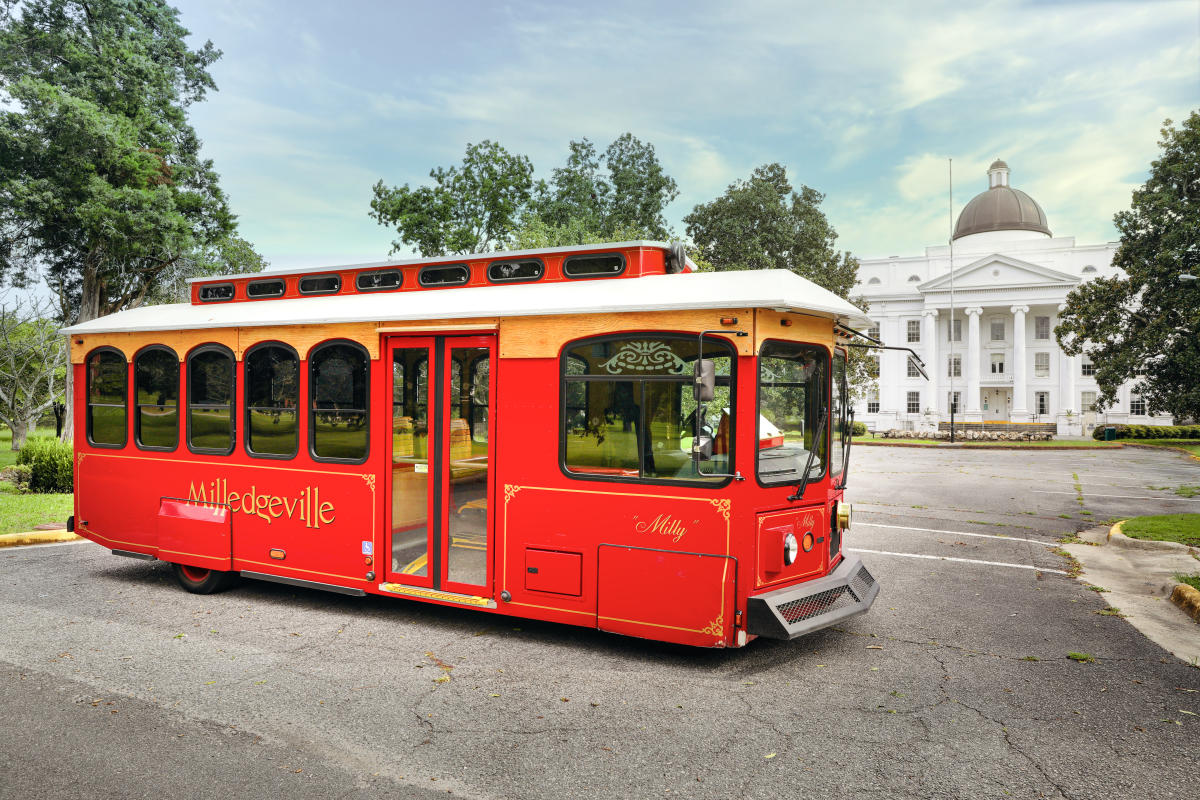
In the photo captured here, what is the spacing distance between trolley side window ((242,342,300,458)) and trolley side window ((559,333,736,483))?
2.75 m

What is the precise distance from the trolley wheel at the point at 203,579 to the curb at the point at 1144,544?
1094cm

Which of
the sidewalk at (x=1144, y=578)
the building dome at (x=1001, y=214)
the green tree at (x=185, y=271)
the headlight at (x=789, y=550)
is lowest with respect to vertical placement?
the sidewalk at (x=1144, y=578)

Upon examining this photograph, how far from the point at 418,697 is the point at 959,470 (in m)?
20.2

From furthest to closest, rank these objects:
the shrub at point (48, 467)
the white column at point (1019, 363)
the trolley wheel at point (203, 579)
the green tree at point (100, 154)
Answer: the white column at point (1019, 363), the green tree at point (100, 154), the shrub at point (48, 467), the trolley wheel at point (203, 579)

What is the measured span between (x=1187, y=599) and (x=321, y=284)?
28.7 feet

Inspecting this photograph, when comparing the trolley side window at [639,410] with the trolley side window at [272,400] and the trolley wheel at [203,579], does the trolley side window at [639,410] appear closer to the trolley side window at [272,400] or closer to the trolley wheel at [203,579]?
the trolley side window at [272,400]

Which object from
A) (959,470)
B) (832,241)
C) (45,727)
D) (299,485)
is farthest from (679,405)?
(832,241)

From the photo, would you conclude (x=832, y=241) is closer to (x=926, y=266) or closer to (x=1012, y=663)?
(x=926, y=266)

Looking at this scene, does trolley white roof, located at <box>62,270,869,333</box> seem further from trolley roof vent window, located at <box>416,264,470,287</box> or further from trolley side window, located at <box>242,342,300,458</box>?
trolley side window, located at <box>242,342,300,458</box>

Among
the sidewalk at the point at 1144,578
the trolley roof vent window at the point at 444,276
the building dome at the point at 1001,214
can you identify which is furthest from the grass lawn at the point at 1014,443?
the building dome at the point at 1001,214

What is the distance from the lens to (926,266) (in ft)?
205

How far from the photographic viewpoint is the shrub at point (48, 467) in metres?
13.8

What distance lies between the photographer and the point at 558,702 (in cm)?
466

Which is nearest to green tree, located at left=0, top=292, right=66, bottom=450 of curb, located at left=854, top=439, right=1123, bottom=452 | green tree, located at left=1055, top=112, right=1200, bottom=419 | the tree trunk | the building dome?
the tree trunk
